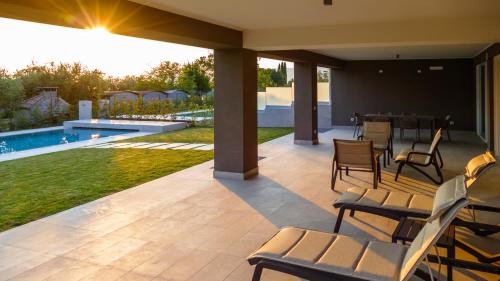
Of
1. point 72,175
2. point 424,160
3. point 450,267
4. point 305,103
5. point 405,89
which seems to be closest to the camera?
point 450,267

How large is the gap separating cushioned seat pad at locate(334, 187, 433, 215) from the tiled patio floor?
51cm

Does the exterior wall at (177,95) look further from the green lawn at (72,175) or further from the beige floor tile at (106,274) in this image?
the beige floor tile at (106,274)

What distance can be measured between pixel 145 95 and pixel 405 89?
1632cm

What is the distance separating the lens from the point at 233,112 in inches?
323

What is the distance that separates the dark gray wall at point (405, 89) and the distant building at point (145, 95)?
1112 cm

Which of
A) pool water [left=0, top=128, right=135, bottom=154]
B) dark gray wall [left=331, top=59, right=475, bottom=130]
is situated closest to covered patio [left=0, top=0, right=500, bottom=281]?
dark gray wall [left=331, top=59, right=475, bottom=130]

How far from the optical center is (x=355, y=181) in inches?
306

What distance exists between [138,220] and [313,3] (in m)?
3.69

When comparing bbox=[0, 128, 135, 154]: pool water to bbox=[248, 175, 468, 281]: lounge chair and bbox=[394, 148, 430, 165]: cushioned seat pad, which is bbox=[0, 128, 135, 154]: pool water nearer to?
bbox=[394, 148, 430, 165]: cushioned seat pad

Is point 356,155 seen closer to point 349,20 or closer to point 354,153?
point 354,153

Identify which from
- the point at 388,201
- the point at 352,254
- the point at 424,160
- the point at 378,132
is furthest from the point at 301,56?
the point at 352,254

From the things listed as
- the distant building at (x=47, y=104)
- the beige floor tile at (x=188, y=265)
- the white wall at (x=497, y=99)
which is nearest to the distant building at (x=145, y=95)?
the distant building at (x=47, y=104)

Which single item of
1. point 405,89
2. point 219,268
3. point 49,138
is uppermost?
point 405,89

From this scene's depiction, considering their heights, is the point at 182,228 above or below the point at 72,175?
below
